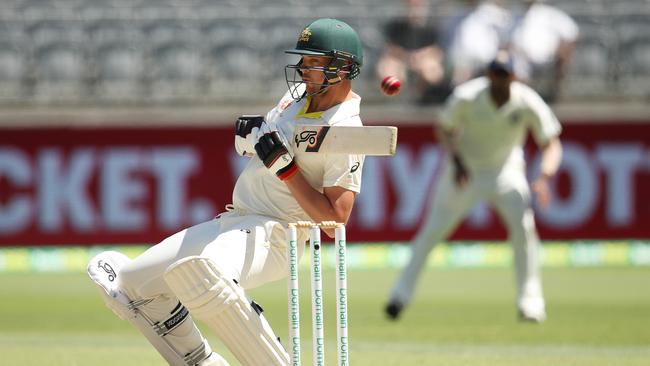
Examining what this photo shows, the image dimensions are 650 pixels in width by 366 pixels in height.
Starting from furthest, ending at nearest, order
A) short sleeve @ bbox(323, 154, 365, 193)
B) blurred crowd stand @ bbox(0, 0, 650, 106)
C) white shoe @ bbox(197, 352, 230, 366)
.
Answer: blurred crowd stand @ bbox(0, 0, 650, 106)
white shoe @ bbox(197, 352, 230, 366)
short sleeve @ bbox(323, 154, 365, 193)

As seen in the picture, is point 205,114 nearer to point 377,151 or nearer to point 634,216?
point 634,216

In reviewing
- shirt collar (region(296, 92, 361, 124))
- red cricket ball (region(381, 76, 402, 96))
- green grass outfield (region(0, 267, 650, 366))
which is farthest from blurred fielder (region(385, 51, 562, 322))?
red cricket ball (region(381, 76, 402, 96))

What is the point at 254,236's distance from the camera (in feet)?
16.6

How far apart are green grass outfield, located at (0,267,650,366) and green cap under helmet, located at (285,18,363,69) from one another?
2320mm

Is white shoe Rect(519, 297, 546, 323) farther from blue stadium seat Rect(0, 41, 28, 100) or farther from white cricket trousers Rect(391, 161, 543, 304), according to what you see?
blue stadium seat Rect(0, 41, 28, 100)

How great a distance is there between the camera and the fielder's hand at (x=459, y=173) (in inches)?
368

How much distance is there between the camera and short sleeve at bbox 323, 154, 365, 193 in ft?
16.3

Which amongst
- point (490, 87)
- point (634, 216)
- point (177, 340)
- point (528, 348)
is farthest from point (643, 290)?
point (177, 340)

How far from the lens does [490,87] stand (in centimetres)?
951

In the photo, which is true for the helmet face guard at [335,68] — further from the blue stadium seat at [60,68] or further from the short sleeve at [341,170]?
the blue stadium seat at [60,68]

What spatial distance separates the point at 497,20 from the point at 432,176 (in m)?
1.80

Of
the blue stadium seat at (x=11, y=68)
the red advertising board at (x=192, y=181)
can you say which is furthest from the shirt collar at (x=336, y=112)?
the blue stadium seat at (x=11, y=68)

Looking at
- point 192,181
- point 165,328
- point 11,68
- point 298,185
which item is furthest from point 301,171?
point 11,68

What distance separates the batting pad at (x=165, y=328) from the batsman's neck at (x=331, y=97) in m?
1.03
